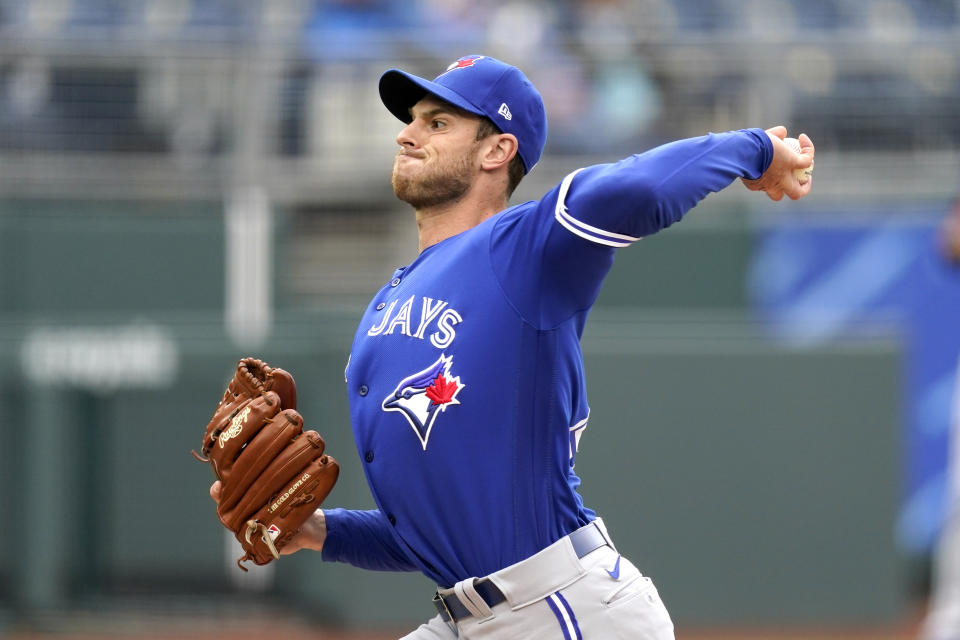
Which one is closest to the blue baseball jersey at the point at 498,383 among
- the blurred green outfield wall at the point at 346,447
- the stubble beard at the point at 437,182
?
the stubble beard at the point at 437,182

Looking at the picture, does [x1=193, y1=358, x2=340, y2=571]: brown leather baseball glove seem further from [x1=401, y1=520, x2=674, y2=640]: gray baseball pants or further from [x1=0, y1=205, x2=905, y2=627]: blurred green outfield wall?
[x1=0, y1=205, x2=905, y2=627]: blurred green outfield wall

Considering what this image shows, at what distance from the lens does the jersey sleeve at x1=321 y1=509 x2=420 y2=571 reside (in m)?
3.35

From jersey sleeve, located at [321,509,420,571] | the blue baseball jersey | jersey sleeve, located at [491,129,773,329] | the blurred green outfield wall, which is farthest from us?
the blurred green outfield wall

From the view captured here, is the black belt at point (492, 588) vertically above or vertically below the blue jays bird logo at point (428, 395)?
below

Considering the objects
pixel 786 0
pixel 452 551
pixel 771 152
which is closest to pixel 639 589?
pixel 452 551

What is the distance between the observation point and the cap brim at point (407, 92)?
315 centimetres

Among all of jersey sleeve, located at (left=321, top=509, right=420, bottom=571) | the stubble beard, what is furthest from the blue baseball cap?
jersey sleeve, located at (left=321, top=509, right=420, bottom=571)

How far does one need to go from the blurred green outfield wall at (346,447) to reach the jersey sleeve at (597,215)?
19.8 ft

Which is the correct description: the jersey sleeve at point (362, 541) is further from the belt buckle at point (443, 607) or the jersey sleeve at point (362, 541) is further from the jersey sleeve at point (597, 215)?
the jersey sleeve at point (597, 215)

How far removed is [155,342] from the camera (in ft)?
29.7

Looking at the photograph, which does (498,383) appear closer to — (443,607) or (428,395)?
(428,395)

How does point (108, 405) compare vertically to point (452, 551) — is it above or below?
below

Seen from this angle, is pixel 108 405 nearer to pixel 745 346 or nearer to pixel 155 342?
pixel 155 342

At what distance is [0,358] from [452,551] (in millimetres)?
6695
